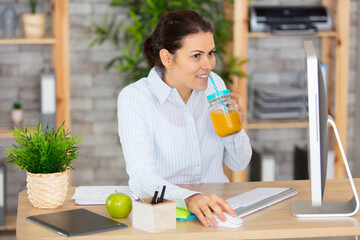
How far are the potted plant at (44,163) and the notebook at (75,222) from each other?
0.08 metres

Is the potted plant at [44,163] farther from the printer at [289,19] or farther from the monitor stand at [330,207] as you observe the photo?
the printer at [289,19]

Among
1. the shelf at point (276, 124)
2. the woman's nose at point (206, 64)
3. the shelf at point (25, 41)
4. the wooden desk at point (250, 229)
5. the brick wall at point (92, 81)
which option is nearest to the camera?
the wooden desk at point (250, 229)

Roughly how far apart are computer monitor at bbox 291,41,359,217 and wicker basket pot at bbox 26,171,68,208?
2.47 feet

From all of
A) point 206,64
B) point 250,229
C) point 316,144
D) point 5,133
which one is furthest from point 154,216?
point 5,133

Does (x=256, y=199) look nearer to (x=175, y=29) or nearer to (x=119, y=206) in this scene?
Result: (x=119, y=206)

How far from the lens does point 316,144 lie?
174 cm

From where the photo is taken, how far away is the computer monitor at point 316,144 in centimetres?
170

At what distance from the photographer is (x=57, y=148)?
1.89 m

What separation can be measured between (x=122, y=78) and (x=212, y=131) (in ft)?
4.84

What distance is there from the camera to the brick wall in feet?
12.4

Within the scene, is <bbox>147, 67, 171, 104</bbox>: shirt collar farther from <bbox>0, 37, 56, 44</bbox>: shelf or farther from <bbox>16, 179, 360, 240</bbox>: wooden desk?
<bbox>0, 37, 56, 44</bbox>: shelf

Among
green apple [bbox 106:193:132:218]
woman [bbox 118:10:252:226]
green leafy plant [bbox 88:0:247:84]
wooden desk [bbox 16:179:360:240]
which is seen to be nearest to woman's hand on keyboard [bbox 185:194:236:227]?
wooden desk [bbox 16:179:360:240]

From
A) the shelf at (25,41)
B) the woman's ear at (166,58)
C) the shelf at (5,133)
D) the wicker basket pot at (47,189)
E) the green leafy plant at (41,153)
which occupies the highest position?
the shelf at (25,41)

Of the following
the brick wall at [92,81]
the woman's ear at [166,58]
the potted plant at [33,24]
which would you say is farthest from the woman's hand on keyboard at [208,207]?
the brick wall at [92,81]
